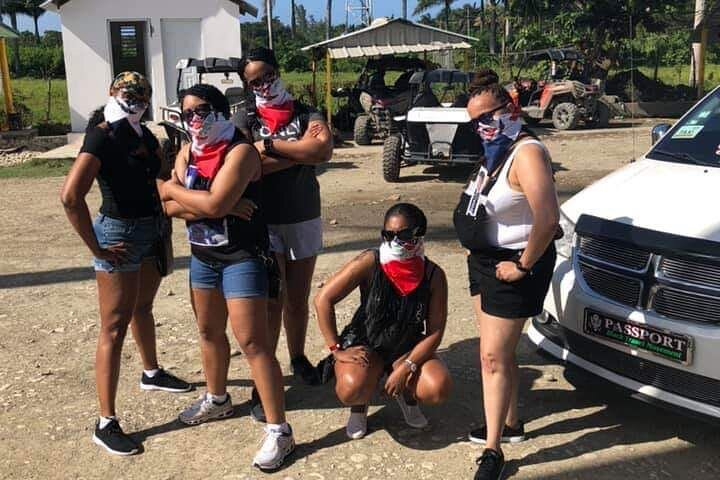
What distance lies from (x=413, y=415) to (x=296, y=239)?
1.05m

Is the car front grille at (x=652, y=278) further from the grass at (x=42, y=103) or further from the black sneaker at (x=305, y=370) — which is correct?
the grass at (x=42, y=103)

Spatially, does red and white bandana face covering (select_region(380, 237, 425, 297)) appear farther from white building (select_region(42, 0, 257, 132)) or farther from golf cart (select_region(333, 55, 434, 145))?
white building (select_region(42, 0, 257, 132))

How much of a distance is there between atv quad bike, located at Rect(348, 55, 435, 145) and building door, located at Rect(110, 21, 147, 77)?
425 centimetres

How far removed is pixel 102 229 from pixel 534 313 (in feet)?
6.34

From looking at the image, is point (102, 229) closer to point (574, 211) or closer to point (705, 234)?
point (574, 211)

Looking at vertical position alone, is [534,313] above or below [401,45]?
below

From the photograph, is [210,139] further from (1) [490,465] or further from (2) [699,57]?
(2) [699,57]

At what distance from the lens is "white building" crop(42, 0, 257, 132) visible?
15344 mm

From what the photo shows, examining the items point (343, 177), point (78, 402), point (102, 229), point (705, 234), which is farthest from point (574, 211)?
point (343, 177)

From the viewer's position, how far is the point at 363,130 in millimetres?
14617

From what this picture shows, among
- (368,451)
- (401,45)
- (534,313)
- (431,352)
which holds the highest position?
(401,45)

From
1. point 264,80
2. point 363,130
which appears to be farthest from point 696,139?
point 363,130

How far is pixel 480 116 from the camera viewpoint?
9.81 feet

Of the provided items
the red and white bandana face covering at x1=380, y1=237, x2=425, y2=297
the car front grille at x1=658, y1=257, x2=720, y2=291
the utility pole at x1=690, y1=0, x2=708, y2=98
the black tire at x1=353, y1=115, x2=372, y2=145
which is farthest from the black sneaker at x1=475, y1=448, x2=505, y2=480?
the utility pole at x1=690, y1=0, x2=708, y2=98
